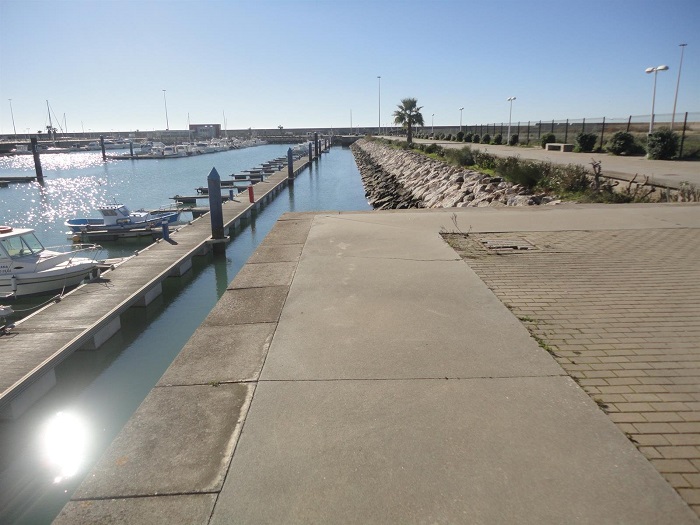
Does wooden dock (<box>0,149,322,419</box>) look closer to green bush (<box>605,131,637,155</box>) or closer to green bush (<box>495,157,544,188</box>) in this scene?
green bush (<box>495,157,544,188</box>)

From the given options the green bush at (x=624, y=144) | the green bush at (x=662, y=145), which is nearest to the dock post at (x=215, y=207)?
the green bush at (x=662, y=145)

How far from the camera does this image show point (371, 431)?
3498 mm

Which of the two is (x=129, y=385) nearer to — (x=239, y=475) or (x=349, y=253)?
(x=349, y=253)

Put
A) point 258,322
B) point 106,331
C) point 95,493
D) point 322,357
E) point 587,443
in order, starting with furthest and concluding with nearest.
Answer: point 106,331 < point 258,322 < point 322,357 < point 587,443 < point 95,493

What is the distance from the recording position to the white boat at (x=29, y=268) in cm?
1343

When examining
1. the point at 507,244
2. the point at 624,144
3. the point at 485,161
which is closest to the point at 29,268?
the point at 507,244

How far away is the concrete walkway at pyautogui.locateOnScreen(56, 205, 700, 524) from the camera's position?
2822 mm

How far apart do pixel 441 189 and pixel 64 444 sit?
18784 mm

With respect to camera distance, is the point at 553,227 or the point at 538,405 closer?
the point at 538,405

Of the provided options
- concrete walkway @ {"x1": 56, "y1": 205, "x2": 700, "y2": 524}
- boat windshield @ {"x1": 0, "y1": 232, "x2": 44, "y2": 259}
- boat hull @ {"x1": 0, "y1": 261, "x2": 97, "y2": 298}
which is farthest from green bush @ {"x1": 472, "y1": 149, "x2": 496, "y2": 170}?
concrete walkway @ {"x1": 56, "y1": 205, "x2": 700, "y2": 524}

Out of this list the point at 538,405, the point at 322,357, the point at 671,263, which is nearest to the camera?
the point at 538,405

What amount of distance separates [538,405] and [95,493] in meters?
3.28

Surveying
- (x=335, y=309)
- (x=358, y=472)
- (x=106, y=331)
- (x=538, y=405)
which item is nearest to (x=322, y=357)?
(x=335, y=309)

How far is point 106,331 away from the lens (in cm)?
1035
